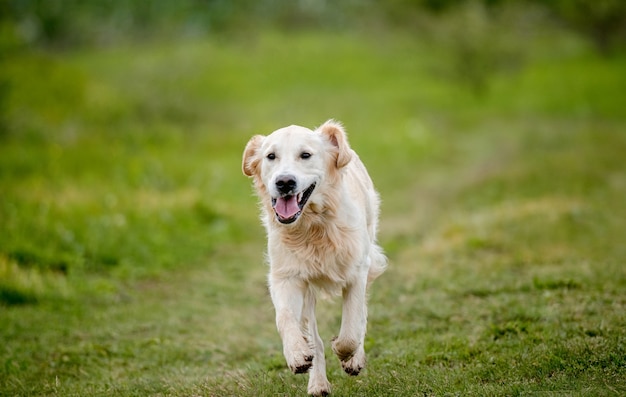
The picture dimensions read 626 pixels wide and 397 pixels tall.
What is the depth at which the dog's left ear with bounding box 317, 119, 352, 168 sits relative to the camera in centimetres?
545

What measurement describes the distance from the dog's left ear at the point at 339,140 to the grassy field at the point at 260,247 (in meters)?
1.68

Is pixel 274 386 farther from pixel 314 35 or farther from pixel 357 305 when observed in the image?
pixel 314 35

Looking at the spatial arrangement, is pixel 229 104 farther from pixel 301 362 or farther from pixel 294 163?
pixel 301 362

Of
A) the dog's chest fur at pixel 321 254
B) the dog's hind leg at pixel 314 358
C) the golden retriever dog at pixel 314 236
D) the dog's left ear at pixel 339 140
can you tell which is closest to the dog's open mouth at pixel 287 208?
the golden retriever dog at pixel 314 236

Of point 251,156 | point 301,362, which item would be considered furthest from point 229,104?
point 301,362

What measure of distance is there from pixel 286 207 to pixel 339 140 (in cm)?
76

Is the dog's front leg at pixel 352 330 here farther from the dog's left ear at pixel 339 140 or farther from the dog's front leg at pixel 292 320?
the dog's left ear at pixel 339 140

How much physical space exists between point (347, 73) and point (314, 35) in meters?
12.8

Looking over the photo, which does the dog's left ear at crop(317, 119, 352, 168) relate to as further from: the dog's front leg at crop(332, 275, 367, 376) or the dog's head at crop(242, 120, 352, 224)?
the dog's front leg at crop(332, 275, 367, 376)

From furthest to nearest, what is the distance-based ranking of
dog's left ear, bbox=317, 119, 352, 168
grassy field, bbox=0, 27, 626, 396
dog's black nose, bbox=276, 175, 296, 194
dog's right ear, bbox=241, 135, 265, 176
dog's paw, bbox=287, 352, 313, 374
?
1. grassy field, bbox=0, 27, 626, 396
2. dog's right ear, bbox=241, 135, 265, 176
3. dog's left ear, bbox=317, 119, 352, 168
4. dog's black nose, bbox=276, 175, 296, 194
5. dog's paw, bbox=287, 352, 313, 374

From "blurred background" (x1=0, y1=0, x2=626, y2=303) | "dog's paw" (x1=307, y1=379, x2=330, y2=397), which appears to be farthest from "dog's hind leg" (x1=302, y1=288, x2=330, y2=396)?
"blurred background" (x1=0, y1=0, x2=626, y2=303)

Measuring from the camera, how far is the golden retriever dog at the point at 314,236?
5.16 metres

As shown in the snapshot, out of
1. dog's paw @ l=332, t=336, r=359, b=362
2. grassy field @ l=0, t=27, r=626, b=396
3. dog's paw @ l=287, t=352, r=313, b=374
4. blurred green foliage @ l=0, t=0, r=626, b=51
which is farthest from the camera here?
blurred green foliage @ l=0, t=0, r=626, b=51

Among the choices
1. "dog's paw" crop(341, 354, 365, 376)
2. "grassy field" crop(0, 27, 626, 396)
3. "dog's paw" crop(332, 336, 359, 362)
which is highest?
"dog's paw" crop(332, 336, 359, 362)
